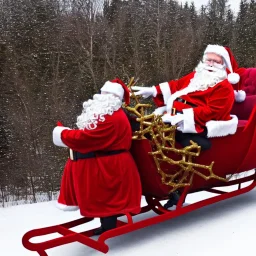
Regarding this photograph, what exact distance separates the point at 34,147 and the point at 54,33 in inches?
221

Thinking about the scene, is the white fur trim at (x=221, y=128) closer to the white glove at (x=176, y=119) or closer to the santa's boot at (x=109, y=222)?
the white glove at (x=176, y=119)

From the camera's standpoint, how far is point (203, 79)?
3346 mm

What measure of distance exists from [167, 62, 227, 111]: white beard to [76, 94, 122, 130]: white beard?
761 millimetres

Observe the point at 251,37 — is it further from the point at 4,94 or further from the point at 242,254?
the point at 242,254

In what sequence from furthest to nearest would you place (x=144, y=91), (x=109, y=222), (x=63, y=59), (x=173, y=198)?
(x=63, y=59)
(x=144, y=91)
(x=173, y=198)
(x=109, y=222)

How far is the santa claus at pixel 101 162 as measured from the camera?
2.70 meters

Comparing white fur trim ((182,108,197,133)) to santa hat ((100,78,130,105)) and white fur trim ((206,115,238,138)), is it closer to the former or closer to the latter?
white fur trim ((206,115,238,138))

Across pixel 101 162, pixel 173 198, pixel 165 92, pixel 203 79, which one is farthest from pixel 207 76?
pixel 101 162

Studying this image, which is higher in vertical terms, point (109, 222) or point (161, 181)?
point (161, 181)

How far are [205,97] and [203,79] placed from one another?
0.18 m

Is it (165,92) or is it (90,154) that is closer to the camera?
(90,154)

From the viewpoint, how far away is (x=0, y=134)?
1226cm

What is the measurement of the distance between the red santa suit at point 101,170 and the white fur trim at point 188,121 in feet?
1.39

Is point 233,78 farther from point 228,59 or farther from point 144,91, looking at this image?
point 144,91
